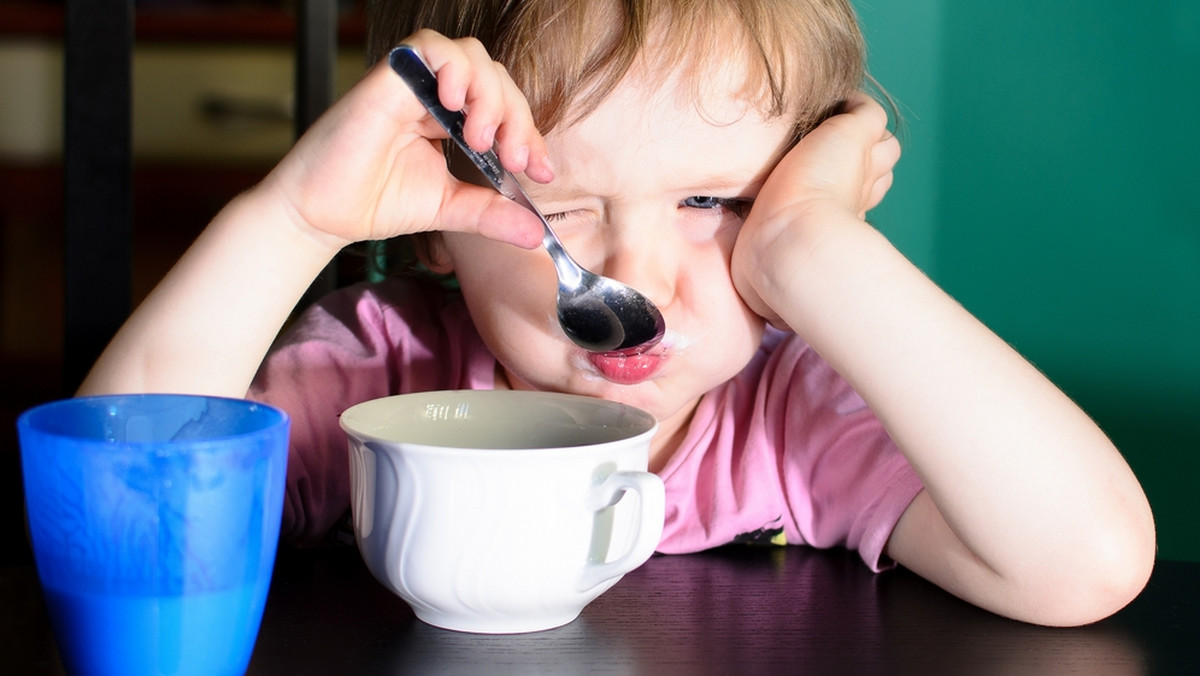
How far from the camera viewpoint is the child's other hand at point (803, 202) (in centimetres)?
71

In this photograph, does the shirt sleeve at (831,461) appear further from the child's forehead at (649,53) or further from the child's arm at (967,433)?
the child's forehead at (649,53)

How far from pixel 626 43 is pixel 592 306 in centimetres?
16

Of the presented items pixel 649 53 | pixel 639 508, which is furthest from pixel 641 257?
pixel 639 508

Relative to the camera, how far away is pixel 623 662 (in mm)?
536

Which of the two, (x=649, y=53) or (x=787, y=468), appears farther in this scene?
(x=787, y=468)

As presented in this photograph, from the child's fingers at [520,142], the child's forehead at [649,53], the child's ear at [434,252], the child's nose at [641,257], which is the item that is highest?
the child's forehead at [649,53]

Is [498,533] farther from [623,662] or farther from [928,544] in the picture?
[928,544]

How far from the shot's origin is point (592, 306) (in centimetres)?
73

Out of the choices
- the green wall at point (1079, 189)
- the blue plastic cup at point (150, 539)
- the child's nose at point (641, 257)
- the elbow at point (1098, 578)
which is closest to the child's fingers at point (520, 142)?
the child's nose at point (641, 257)

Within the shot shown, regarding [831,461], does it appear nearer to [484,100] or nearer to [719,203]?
[719,203]

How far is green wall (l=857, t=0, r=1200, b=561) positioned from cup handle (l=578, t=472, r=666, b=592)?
93 centimetres

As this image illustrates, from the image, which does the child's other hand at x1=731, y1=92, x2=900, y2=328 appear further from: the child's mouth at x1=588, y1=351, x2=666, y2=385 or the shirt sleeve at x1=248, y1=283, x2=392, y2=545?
the shirt sleeve at x1=248, y1=283, x2=392, y2=545

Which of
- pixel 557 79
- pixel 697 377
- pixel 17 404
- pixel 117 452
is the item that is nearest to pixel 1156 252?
pixel 697 377

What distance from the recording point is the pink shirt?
793 mm
